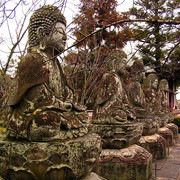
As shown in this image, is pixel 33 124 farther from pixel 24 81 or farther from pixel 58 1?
pixel 58 1

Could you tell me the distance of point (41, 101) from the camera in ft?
8.82

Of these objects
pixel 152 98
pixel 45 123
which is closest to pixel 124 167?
pixel 45 123

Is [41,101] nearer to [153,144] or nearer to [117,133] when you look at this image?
[117,133]

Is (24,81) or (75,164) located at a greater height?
(24,81)

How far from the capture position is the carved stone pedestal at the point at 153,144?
5895 millimetres

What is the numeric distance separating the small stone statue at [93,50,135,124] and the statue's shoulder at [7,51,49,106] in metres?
2.04

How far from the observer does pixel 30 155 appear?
2328mm

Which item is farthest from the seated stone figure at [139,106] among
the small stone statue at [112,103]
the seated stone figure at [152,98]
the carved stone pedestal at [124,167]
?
the seated stone figure at [152,98]

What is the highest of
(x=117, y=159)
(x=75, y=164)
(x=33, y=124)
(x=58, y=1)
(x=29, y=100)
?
(x=58, y=1)

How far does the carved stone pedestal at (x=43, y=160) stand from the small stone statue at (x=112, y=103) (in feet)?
6.38

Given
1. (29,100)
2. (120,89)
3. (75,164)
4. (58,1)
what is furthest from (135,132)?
(58,1)

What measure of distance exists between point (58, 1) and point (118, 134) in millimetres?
2862

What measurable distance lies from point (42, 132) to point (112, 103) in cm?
236

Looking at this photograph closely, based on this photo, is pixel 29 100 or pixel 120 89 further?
pixel 120 89
